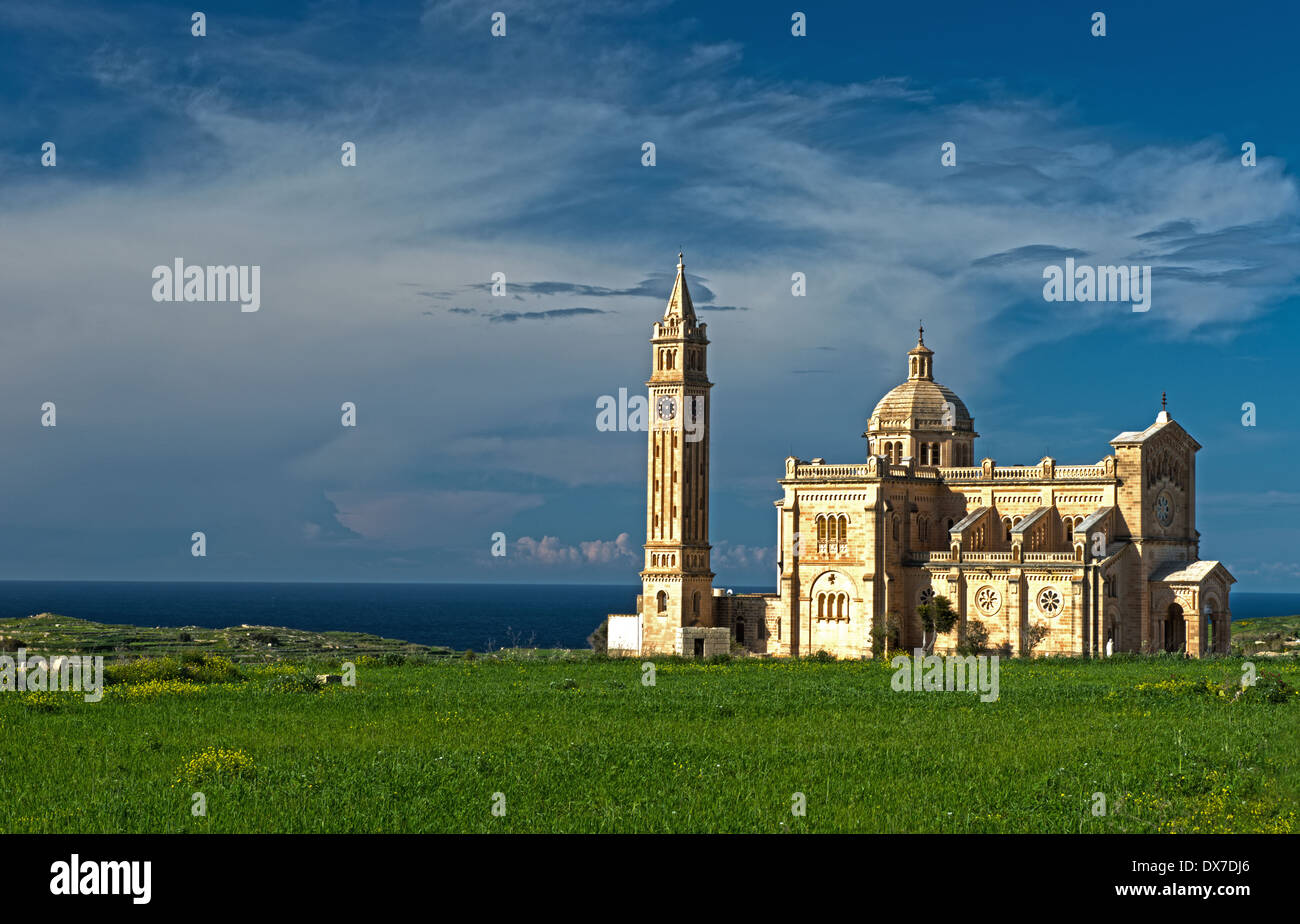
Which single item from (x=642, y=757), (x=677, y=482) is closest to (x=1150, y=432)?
(x=677, y=482)

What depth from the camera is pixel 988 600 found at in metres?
69.1

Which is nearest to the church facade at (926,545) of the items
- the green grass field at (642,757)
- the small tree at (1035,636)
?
the small tree at (1035,636)

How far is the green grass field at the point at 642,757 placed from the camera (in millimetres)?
22922

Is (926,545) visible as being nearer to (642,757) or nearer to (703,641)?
(703,641)

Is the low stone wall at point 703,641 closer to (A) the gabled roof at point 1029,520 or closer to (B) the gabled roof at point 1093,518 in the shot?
(A) the gabled roof at point 1029,520

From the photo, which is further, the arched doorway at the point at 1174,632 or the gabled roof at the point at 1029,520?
the arched doorway at the point at 1174,632

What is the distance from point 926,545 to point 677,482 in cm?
1298

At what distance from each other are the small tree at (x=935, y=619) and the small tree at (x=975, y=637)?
2.62 feet

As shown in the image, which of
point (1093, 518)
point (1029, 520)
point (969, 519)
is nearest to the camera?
point (1093, 518)

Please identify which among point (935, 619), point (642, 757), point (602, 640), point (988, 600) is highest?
point (988, 600)

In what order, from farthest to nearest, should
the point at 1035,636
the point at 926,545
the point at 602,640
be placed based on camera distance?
the point at 602,640 → the point at 926,545 → the point at 1035,636
